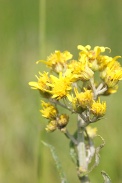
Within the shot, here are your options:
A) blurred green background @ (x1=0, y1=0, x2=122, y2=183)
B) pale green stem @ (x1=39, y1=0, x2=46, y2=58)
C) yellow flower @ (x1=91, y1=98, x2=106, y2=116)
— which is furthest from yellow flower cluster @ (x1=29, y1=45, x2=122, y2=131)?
pale green stem @ (x1=39, y1=0, x2=46, y2=58)

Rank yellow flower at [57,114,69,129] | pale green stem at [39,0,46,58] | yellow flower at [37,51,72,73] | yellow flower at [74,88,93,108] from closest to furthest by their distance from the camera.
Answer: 1. yellow flower at [74,88,93,108]
2. yellow flower at [57,114,69,129]
3. yellow flower at [37,51,72,73]
4. pale green stem at [39,0,46,58]

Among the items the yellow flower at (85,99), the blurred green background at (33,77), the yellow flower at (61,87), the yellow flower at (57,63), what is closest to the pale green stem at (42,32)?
the blurred green background at (33,77)

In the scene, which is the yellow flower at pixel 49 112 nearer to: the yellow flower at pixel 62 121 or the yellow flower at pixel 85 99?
the yellow flower at pixel 62 121

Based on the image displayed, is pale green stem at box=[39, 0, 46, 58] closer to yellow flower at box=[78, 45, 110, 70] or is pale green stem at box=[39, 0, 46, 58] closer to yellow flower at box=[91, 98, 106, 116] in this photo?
yellow flower at box=[78, 45, 110, 70]

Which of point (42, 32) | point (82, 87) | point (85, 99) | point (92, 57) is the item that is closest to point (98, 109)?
point (85, 99)

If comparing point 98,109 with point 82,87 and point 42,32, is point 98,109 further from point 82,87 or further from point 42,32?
point 42,32

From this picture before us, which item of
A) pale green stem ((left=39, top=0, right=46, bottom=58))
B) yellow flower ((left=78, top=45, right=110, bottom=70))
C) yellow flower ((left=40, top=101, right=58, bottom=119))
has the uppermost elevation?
pale green stem ((left=39, top=0, right=46, bottom=58))

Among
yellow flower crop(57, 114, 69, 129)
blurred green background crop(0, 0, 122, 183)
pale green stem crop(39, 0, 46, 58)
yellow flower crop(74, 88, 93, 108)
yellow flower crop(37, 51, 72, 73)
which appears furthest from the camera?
blurred green background crop(0, 0, 122, 183)

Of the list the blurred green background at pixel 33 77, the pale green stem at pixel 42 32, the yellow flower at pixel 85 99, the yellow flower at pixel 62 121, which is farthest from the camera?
the blurred green background at pixel 33 77
